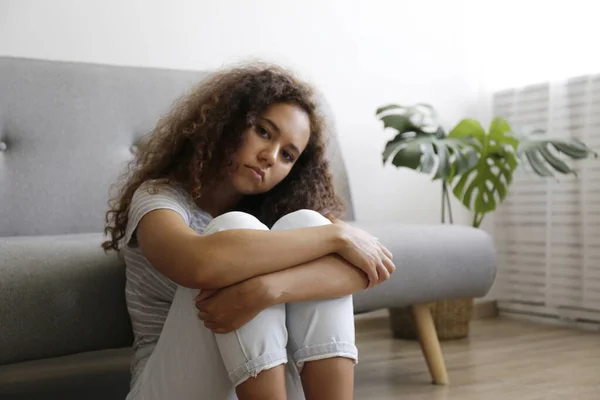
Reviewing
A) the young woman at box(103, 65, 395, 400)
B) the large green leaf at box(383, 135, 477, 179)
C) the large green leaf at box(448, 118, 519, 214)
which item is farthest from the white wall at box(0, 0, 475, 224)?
the young woman at box(103, 65, 395, 400)

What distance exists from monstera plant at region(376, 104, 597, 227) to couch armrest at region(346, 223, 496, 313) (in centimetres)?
32

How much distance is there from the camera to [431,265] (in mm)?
1610

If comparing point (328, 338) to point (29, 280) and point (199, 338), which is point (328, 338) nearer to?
point (199, 338)

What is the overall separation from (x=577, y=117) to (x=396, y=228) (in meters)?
1.20

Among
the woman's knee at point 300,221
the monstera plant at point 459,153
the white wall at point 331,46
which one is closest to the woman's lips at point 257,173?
the woman's knee at point 300,221

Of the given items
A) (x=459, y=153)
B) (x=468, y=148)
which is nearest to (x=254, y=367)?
(x=459, y=153)

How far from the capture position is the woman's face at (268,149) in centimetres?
116

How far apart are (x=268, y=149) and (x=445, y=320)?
139 cm

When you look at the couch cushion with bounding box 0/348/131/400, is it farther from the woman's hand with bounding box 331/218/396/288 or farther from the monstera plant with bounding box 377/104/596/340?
the monstera plant with bounding box 377/104/596/340

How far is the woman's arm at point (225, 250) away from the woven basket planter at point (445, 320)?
1.42 m

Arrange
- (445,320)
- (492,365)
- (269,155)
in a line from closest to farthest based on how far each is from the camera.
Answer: (269,155) → (492,365) → (445,320)

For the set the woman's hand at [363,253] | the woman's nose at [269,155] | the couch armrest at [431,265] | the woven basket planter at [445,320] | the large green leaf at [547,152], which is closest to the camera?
the woman's hand at [363,253]

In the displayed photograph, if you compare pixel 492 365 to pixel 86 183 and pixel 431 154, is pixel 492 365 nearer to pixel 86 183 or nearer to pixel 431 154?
pixel 431 154

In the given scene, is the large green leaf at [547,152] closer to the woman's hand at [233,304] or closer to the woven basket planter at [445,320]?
the woven basket planter at [445,320]
